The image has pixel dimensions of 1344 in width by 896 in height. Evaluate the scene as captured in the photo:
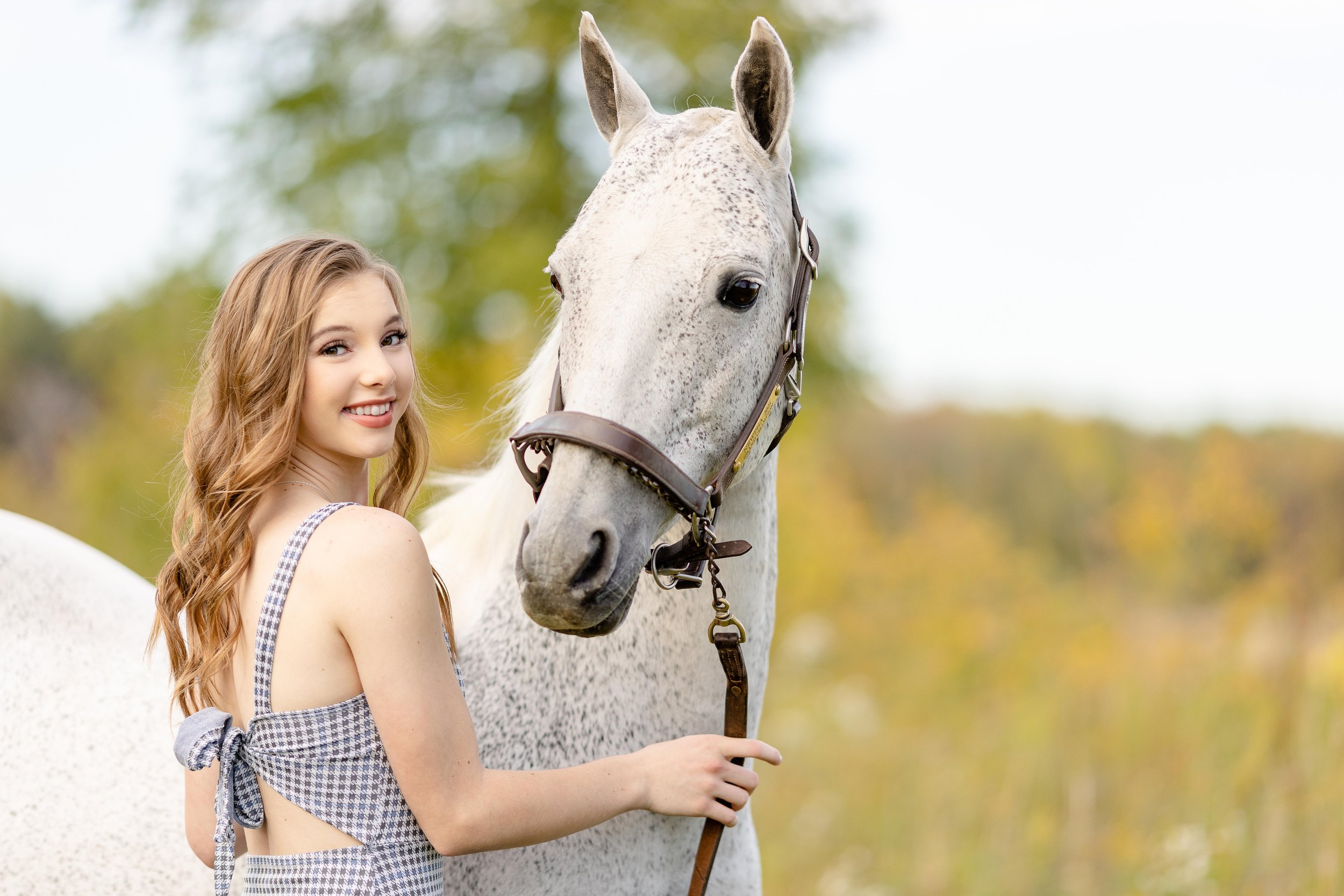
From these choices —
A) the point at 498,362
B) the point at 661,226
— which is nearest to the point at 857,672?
the point at 498,362

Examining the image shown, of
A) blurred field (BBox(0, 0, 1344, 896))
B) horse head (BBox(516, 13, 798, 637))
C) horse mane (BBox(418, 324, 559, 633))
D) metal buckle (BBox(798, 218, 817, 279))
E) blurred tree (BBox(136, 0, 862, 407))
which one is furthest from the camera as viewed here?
blurred tree (BBox(136, 0, 862, 407))

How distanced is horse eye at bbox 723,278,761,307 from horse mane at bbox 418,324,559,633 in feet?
1.32

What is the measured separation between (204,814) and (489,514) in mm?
787

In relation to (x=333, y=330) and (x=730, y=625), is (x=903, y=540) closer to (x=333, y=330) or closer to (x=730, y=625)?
(x=730, y=625)

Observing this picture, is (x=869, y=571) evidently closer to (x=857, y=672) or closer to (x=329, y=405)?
(x=857, y=672)

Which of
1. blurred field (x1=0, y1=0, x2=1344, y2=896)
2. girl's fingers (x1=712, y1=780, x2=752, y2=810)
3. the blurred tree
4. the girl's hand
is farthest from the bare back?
the blurred tree

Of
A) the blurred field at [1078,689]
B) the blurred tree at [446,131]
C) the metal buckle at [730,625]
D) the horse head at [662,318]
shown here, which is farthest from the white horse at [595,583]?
the blurred tree at [446,131]

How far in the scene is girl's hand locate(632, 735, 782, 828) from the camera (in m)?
1.59

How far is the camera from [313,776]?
144 centimetres

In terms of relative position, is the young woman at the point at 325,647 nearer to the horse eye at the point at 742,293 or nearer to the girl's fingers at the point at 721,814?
the girl's fingers at the point at 721,814

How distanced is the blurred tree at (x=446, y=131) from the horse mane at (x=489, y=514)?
657cm

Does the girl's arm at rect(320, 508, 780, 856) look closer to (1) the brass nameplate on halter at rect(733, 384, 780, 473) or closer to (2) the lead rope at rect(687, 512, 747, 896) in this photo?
(2) the lead rope at rect(687, 512, 747, 896)

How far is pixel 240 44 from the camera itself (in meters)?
9.41

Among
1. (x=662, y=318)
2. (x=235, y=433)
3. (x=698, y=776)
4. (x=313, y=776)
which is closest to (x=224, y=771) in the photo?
(x=313, y=776)
